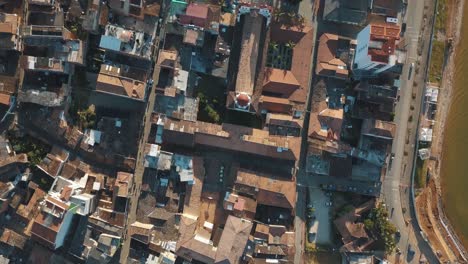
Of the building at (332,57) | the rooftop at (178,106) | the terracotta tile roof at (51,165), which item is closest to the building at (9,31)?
the terracotta tile roof at (51,165)

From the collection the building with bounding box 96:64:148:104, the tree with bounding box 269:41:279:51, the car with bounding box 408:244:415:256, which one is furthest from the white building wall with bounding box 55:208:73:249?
the car with bounding box 408:244:415:256

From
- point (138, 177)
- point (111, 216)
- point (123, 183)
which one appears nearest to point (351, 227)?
point (138, 177)

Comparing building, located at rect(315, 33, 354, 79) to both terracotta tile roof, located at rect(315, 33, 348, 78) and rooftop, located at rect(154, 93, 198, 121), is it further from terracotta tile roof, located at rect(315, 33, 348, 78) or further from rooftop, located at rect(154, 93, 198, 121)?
rooftop, located at rect(154, 93, 198, 121)

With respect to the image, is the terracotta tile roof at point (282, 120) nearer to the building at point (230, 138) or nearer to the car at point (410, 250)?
the building at point (230, 138)

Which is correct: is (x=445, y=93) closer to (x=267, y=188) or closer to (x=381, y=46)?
(x=381, y=46)

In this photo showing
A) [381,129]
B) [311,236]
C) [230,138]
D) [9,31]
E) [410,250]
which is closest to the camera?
[9,31]

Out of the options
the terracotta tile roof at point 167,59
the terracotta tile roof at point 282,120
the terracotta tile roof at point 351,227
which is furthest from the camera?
the terracotta tile roof at point 351,227

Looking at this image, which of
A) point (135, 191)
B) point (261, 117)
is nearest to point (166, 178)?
point (135, 191)
